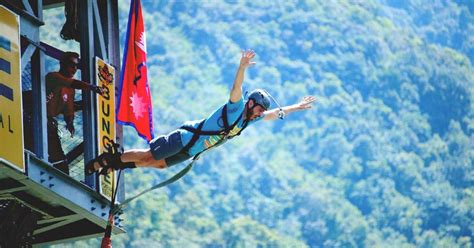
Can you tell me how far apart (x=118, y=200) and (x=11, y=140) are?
2.61 meters

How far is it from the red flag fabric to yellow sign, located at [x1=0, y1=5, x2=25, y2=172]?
6.90ft

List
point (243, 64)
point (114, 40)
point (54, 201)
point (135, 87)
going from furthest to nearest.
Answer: point (114, 40)
point (135, 87)
point (54, 201)
point (243, 64)

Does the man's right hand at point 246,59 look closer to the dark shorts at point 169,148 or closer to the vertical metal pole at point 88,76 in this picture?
the dark shorts at point 169,148

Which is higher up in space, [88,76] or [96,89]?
[88,76]

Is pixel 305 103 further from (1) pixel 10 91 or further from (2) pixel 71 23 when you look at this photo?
(2) pixel 71 23

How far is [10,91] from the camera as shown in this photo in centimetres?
1623

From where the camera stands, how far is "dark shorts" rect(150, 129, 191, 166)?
52.3 feet

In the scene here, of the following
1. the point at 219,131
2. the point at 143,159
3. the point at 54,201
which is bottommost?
the point at 219,131

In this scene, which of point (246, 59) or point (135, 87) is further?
point (135, 87)

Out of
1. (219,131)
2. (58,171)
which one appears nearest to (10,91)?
(58,171)

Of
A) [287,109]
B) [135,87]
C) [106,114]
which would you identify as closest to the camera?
[287,109]

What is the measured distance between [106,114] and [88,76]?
0.54 metres

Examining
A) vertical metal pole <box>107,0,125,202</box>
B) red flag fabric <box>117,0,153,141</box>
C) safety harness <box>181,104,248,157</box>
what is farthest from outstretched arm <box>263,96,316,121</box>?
vertical metal pole <box>107,0,125,202</box>

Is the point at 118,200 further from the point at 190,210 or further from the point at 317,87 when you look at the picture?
the point at 317,87
